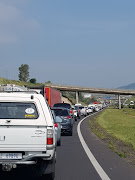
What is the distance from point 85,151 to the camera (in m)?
14.1

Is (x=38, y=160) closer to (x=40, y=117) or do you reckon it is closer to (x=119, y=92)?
(x=40, y=117)

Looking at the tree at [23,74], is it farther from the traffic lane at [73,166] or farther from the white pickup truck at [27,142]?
the white pickup truck at [27,142]

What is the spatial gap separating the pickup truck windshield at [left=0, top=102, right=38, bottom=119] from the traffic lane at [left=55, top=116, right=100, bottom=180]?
190 cm

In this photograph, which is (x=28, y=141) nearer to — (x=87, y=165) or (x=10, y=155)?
(x=10, y=155)


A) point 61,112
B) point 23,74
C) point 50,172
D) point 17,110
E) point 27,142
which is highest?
point 23,74

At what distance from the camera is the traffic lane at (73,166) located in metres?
9.17

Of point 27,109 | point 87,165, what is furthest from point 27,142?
point 87,165

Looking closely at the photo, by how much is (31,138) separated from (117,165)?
13.3 feet

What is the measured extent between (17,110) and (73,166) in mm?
3247

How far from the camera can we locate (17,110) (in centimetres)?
825

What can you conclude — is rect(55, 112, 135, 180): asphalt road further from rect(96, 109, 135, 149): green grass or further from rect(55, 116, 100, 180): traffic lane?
rect(96, 109, 135, 149): green grass

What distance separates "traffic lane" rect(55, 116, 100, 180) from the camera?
9172 millimetres

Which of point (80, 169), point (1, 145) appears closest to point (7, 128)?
point (1, 145)

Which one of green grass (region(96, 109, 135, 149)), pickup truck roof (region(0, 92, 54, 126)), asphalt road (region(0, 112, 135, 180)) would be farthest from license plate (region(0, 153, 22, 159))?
green grass (region(96, 109, 135, 149))
